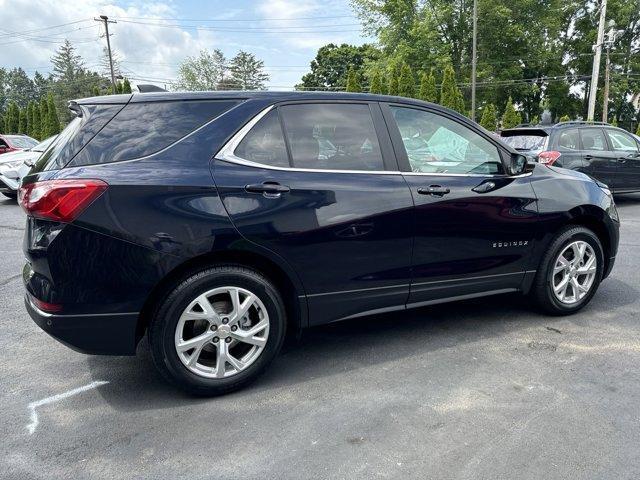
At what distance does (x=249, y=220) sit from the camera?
276 centimetres

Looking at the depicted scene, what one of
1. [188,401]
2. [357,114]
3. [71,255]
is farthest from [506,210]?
[71,255]

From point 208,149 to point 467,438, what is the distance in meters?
2.06

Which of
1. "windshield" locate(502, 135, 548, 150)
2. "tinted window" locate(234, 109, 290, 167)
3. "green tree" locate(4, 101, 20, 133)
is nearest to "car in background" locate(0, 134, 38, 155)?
"windshield" locate(502, 135, 548, 150)

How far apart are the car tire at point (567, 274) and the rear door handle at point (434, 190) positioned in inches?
46.0

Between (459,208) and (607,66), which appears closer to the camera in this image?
(459,208)

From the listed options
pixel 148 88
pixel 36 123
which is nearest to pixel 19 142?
pixel 148 88

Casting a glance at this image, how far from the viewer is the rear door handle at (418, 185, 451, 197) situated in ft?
10.7

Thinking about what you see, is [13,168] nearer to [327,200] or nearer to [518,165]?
[327,200]

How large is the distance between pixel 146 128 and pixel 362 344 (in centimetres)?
206

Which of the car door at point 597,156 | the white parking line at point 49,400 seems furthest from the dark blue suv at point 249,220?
the car door at point 597,156

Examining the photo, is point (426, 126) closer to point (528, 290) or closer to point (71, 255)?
point (528, 290)

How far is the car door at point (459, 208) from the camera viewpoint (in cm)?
331

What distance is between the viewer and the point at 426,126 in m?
3.54

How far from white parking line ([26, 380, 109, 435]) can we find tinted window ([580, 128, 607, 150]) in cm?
918
